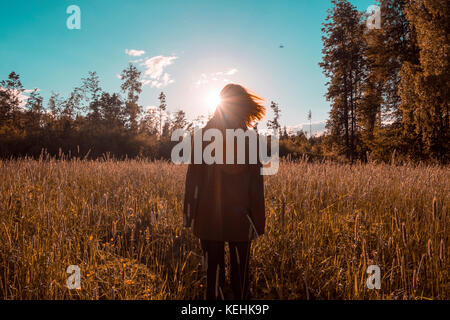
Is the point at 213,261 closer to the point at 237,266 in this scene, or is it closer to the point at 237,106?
the point at 237,266

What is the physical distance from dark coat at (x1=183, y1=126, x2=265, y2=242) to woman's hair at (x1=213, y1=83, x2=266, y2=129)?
1.31 feet

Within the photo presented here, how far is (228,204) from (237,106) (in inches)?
33.0

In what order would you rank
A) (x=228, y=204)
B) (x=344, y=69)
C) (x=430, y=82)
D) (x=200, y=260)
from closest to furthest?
(x=228, y=204) < (x=200, y=260) < (x=430, y=82) < (x=344, y=69)

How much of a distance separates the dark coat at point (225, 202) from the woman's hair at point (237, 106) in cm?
40

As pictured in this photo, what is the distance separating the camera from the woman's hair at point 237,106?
2.03m

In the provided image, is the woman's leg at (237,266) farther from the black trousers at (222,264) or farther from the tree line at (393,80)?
the tree line at (393,80)

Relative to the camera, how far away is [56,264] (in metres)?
2.10

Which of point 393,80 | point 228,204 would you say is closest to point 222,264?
point 228,204

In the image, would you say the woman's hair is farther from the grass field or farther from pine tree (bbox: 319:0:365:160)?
pine tree (bbox: 319:0:365:160)

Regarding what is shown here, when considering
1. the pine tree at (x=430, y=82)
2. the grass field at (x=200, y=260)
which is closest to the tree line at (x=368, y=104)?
the pine tree at (x=430, y=82)

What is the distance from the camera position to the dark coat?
1902mm

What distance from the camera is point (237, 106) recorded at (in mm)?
2041

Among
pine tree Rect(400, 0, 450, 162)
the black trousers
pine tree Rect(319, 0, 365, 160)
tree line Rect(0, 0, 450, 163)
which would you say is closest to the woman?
the black trousers
